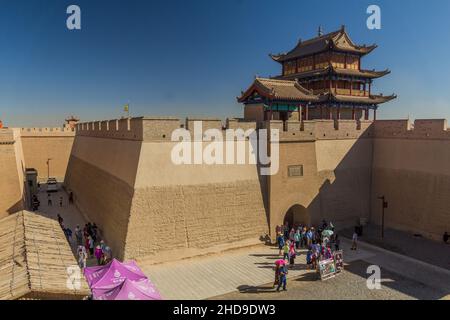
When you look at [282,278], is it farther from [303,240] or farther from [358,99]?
[358,99]

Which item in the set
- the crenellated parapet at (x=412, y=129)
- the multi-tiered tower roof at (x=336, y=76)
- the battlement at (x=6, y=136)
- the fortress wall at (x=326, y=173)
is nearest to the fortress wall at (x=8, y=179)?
the battlement at (x=6, y=136)

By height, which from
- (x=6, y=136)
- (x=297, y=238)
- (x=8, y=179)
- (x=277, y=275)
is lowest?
(x=277, y=275)

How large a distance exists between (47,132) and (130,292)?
106 ft

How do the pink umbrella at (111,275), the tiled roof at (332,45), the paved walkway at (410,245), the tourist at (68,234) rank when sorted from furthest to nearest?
the tiled roof at (332,45), the tourist at (68,234), the paved walkway at (410,245), the pink umbrella at (111,275)

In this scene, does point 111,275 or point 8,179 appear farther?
point 8,179

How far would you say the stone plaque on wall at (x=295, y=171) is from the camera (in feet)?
59.9

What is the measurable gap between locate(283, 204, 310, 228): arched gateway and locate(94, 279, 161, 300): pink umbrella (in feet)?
33.5

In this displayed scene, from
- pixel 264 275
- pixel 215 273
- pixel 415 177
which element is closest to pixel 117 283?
pixel 215 273

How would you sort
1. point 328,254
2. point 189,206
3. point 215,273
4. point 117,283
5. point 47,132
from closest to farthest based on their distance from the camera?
point 117,283, point 215,273, point 328,254, point 189,206, point 47,132

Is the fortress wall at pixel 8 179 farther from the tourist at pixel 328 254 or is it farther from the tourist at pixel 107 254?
the tourist at pixel 328 254

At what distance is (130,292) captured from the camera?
31.0ft

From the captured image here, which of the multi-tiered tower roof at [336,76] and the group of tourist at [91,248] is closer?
the group of tourist at [91,248]

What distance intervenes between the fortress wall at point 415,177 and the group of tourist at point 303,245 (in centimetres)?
455

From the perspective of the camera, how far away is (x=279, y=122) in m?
17.9
